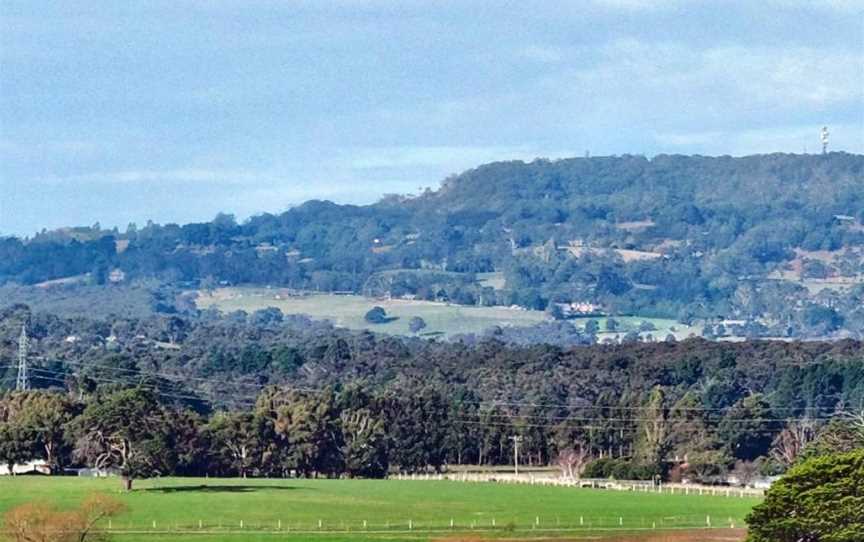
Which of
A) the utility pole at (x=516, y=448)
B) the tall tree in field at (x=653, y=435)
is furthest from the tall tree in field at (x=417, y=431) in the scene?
the tall tree in field at (x=653, y=435)

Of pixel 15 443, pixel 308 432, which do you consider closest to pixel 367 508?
pixel 308 432

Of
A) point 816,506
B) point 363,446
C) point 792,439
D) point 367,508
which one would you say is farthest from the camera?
point 792,439

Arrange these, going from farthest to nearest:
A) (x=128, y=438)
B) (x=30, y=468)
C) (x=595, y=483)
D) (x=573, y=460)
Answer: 1. (x=573, y=460)
2. (x=595, y=483)
3. (x=30, y=468)
4. (x=128, y=438)

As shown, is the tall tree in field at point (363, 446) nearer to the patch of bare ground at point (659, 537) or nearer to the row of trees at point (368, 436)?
the row of trees at point (368, 436)

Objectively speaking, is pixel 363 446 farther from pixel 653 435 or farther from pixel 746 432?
pixel 746 432

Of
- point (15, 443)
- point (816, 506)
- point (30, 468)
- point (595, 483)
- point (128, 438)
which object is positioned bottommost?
point (595, 483)

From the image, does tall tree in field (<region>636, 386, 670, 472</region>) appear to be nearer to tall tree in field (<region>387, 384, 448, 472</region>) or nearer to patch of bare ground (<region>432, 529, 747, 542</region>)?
tall tree in field (<region>387, 384, 448, 472</region>)

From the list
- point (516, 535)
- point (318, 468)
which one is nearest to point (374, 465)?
point (318, 468)

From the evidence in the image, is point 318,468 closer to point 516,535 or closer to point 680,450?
point 680,450

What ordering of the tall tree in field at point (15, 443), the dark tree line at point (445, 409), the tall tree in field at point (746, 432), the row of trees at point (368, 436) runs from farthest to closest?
1. the tall tree in field at point (746, 432)
2. the dark tree line at point (445, 409)
3. the tall tree in field at point (15, 443)
4. the row of trees at point (368, 436)
